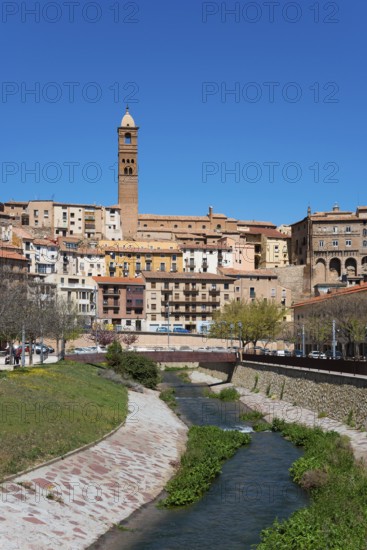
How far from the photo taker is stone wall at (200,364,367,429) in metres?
39.9

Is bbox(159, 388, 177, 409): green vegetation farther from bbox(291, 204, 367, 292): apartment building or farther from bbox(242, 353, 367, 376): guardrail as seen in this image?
Answer: bbox(291, 204, 367, 292): apartment building

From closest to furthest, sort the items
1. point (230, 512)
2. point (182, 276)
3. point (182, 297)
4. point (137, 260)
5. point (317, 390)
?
point (230, 512) < point (317, 390) < point (182, 297) < point (182, 276) < point (137, 260)

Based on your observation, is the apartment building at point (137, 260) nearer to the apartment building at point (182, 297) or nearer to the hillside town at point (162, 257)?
the hillside town at point (162, 257)

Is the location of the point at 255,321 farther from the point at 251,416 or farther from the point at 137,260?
the point at 137,260

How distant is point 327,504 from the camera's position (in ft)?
74.8

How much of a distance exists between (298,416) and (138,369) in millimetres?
26495

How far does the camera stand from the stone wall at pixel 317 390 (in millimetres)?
39875

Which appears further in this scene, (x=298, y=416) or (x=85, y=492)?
(x=298, y=416)

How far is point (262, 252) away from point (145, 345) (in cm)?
7720

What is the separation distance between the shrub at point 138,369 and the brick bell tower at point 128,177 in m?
107

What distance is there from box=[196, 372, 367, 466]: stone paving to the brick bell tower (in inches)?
4504

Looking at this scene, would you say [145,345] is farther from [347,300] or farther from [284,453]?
[284,453]

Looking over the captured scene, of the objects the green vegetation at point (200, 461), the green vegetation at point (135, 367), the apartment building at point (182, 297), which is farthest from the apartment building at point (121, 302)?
the green vegetation at point (200, 461)

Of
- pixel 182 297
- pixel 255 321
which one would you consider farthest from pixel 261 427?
pixel 182 297
